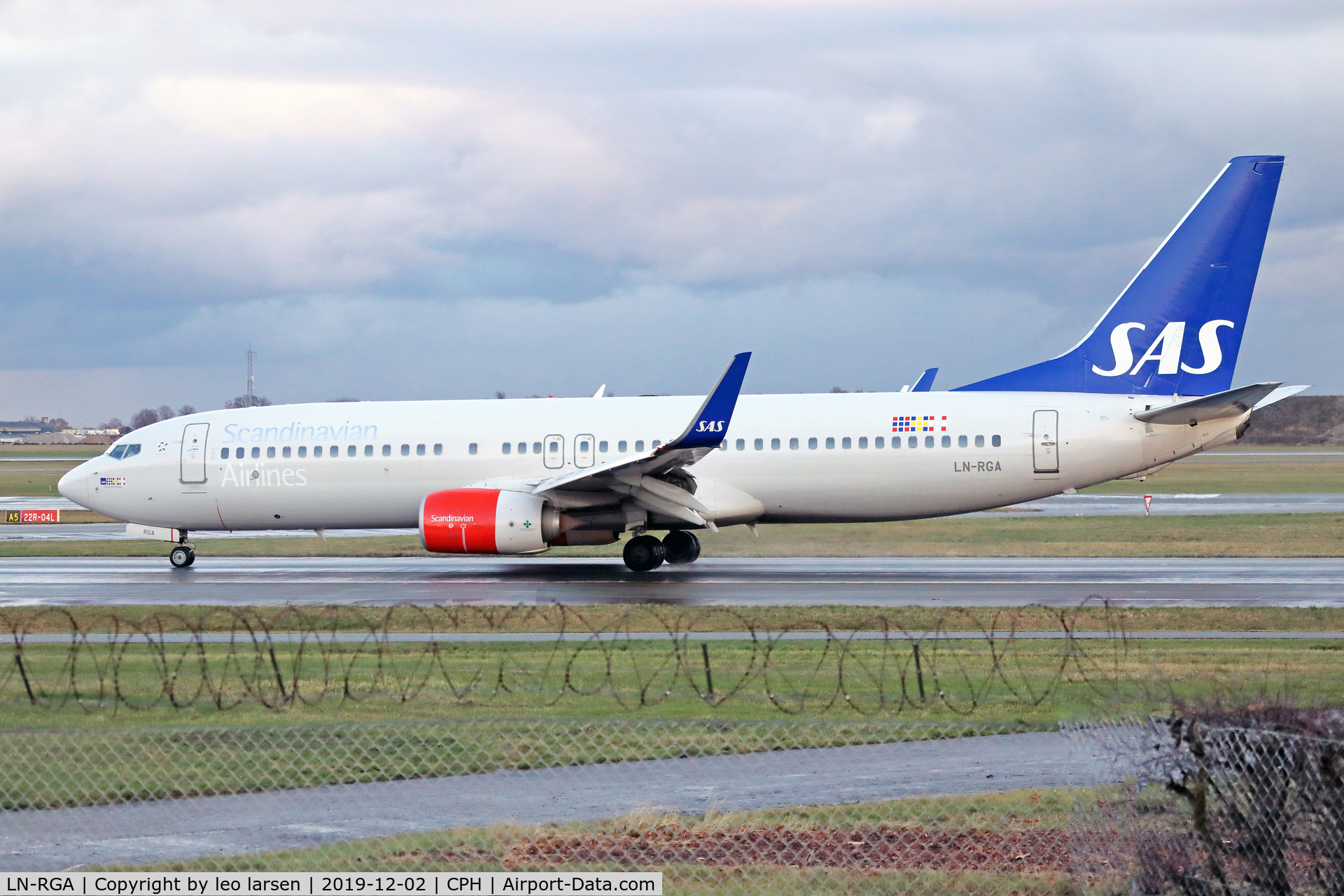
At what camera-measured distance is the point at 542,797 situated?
1007 cm

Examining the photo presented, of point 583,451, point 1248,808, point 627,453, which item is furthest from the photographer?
point 583,451

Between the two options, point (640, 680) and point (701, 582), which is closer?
point (640, 680)

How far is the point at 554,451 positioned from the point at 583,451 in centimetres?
64

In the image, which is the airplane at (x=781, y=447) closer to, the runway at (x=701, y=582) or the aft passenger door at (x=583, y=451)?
the aft passenger door at (x=583, y=451)

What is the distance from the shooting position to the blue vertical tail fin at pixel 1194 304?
93.3ft

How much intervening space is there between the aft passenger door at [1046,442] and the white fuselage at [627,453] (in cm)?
3

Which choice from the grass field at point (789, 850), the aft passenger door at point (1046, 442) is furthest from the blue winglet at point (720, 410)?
the grass field at point (789, 850)

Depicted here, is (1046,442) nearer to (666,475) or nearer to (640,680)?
(666,475)

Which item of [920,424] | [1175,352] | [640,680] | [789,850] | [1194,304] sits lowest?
[789,850]

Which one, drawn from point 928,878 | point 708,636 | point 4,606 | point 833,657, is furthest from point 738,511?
point 928,878

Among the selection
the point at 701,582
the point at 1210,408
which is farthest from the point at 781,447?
the point at 1210,408

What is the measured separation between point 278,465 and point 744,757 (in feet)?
71.3

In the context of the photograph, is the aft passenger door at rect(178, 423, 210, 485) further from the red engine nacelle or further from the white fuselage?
the red engine nacelle

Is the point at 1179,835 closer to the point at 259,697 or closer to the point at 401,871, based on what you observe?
the point at 401,871
